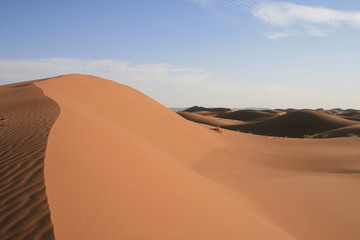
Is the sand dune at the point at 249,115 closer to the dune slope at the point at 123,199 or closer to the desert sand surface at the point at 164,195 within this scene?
the desert sand surface at the point at 164,195

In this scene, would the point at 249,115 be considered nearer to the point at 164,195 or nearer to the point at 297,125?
the point at 297,125

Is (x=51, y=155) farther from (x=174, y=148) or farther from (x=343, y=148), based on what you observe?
(x=343, y=148)

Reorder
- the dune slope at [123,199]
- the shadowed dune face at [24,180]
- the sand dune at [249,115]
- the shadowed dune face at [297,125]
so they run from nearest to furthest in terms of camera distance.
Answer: the shadowed dune face at [24,180] < the dune slope at [123,199] < the shadowed dune face at [297,125] < the sand dune at [249,115]

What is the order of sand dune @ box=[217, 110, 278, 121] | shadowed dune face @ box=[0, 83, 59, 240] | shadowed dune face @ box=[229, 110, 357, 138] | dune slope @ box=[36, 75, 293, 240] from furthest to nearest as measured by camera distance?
sand dune @ box=[217, 110, 278, 121] → shadowed dune face @ box=[229, 110, 357, 138] → dune slope @ box=[36, 75, 293, 240] → shadowed dune face @ box=[0, 83, 59, 240]

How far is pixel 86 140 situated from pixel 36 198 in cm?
234

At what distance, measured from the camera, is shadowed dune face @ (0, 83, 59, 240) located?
92.0 inches

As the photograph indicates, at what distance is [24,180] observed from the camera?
306 centimetres

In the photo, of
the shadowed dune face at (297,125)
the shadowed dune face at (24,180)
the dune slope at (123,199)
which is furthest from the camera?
the shadowed dune face at (297,125)

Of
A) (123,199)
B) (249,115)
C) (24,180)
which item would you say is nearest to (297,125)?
(249,115)

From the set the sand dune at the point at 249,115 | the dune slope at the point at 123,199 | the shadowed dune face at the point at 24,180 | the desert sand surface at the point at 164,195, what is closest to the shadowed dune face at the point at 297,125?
the sand dune at the point at 249,115

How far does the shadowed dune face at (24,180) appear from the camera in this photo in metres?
2.34

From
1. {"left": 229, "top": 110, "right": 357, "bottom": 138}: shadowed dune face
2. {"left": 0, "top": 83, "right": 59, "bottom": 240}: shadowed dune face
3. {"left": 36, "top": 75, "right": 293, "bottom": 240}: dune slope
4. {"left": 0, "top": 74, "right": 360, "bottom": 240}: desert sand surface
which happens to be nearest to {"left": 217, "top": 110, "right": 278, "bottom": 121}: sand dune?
{"left": 229, "top": 110, "right": 357, "bottom": 138}: shadowed dune face

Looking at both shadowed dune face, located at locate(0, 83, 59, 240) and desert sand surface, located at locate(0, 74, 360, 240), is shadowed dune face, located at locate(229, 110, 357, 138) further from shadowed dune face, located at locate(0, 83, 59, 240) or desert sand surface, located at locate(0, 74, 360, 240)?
shadowed dune face, located at locate(0, 83, 59, 240)

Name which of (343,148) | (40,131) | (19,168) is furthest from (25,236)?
(343,148)
